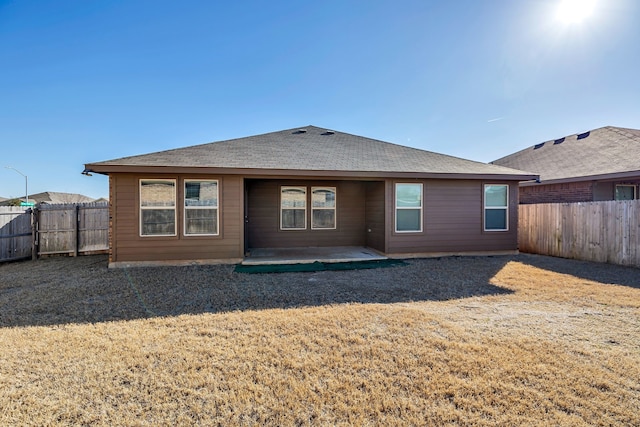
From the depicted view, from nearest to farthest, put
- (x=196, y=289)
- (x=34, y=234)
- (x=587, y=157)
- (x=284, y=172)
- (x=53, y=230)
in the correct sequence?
(x=196, y=289), (x=284, y=172), (x=34, y=234), (x=53, y=230), (x=587, y=157)

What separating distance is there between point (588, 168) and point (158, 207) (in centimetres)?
1416

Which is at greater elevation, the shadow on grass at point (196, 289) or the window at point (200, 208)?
the window at point (200, 208)

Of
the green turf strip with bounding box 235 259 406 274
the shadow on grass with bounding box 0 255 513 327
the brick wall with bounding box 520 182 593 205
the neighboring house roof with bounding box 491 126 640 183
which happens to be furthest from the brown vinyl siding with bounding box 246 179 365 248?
the brick wall with bounding box 520 182 593 205

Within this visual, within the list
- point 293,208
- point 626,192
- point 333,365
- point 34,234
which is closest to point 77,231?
point 34,234

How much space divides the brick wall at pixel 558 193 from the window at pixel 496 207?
4103 millimetres

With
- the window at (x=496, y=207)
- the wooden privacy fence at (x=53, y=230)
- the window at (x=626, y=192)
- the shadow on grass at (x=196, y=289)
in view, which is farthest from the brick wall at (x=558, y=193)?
the wooden privacy fence at (x=53, y=230)

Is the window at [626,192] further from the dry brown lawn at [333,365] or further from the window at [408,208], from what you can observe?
the dry brown lawn at [333,365]

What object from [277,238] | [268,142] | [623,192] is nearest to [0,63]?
[268,142]

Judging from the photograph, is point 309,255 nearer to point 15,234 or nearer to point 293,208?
point 293,208

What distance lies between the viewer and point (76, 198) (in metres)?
29.0

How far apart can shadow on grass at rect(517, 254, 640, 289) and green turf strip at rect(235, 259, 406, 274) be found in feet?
11.9

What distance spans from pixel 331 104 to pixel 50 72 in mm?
10061

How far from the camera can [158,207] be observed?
697cm

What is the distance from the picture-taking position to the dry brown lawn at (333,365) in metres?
1.93
